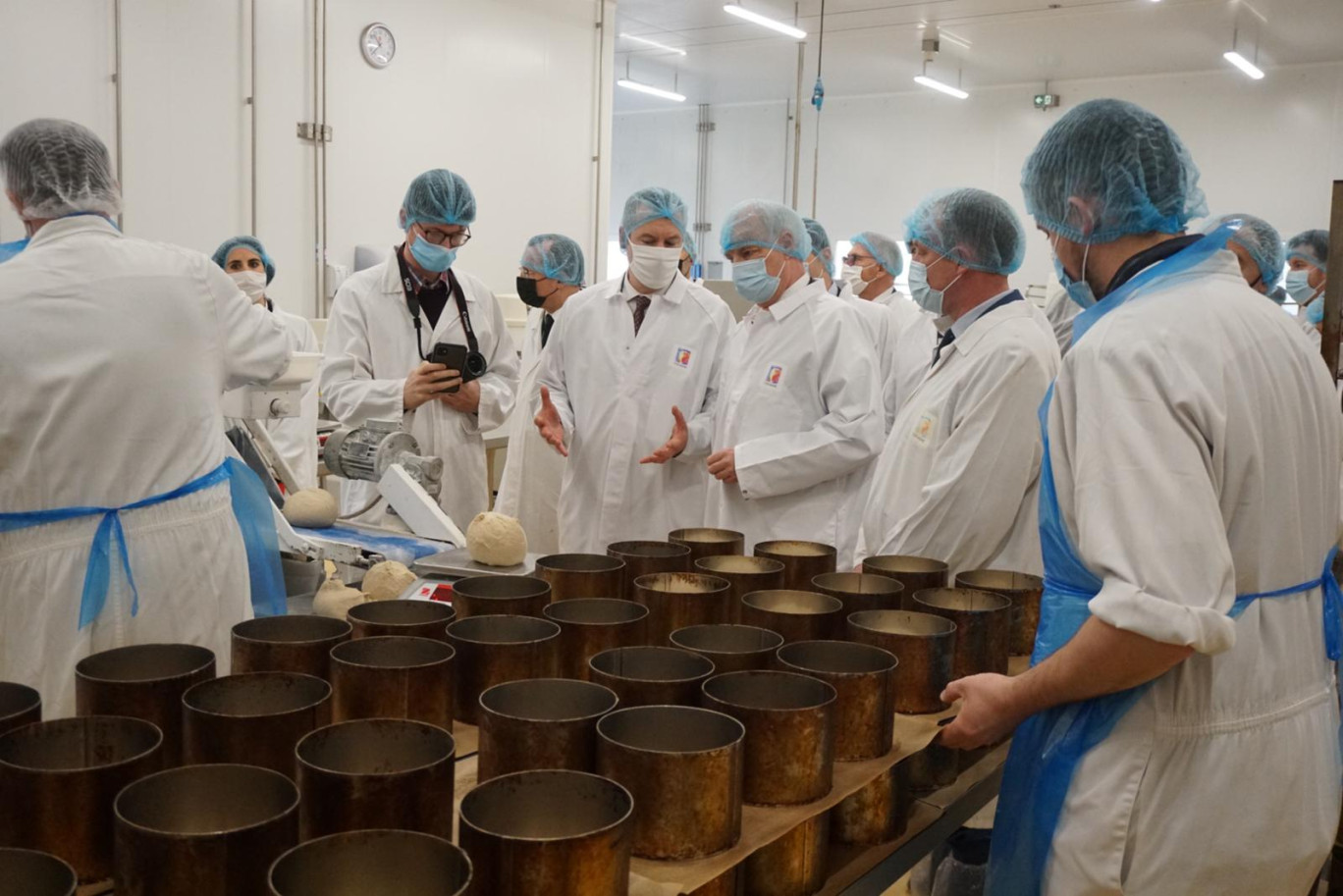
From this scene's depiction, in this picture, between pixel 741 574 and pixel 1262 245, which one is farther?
pixel 1262 245

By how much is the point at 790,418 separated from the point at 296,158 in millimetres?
3017

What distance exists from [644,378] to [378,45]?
2868 millimetres

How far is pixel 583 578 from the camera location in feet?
4.76

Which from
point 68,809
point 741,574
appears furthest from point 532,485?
point 68,809

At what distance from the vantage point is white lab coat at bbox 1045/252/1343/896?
110 cm

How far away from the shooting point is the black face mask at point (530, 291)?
12.2 ft

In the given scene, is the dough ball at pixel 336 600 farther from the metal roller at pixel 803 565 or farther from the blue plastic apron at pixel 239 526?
the metal roller at pixel 803 565

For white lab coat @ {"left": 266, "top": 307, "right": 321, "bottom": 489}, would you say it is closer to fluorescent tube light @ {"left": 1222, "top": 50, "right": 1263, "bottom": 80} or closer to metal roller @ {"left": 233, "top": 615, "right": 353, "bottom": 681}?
metal roller @ {"left": 233, "top": 615, "right": 353, "bottom": 681}

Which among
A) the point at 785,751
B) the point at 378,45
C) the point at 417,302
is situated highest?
the point at 378,45

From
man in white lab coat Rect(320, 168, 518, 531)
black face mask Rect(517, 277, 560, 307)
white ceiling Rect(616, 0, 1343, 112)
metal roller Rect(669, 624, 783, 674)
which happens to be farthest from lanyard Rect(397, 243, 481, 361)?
white ceiling Rect(616, 0, 1343, 112)

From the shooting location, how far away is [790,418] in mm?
2666

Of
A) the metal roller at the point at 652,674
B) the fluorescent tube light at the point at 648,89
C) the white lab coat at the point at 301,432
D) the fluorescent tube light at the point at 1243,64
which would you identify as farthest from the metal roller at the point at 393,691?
the fluorescent tube light at the point at 648,89

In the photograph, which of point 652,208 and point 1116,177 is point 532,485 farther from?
point 1116,177

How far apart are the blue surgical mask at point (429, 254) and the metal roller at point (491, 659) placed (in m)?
1.79
